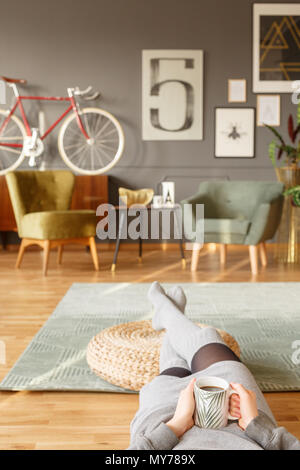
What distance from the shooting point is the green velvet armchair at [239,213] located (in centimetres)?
408

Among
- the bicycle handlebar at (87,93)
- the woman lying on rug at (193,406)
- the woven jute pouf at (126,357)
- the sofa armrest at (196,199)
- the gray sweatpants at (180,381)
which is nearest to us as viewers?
the woman lying on rug at (193,406)

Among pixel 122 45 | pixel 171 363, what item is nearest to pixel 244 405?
pixel 171 363

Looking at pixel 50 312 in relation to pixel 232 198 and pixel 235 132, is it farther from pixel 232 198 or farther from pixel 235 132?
pixel 235 132

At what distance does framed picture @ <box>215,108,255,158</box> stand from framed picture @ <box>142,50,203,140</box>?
21cm

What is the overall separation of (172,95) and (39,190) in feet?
6.01

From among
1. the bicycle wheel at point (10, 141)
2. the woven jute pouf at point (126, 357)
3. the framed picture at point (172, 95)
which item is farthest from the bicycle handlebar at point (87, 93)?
the woven jute pouf at point (126, 357)

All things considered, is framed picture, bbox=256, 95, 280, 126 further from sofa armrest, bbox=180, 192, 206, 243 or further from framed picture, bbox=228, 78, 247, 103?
sofa armrest, bbox=180, 192, 206, 243

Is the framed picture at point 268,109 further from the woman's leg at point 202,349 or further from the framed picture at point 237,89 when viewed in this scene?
the woman's leg at point 202,349

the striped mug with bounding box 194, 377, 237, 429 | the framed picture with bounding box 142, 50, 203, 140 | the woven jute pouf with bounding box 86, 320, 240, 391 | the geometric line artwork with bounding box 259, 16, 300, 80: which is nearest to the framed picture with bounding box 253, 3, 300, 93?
the geometric line artwork with bounding box 259, 16, 300, 80

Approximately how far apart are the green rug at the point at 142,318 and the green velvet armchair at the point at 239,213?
2.02ft

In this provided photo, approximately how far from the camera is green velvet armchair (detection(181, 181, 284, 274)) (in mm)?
4078

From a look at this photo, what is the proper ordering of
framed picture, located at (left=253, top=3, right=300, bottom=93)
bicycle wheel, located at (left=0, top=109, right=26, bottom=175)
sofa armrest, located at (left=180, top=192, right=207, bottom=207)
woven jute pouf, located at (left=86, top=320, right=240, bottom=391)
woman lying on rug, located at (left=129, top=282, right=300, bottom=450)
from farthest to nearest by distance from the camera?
1. bicycle wheel, located at (left=0, top=109, right=26, bottom=175)
2. framed picture, located at (left=253, top=3, right=300, bottom=93)
3. sofa armrest, located at (left=180, top=192, right=207, bottom=207)
4. woven jute pouf, located at (left=86, top=320, right=240, bottom=391)
5. woman lying on rug, located at (left=129, top=282, right=300, bottom=450)

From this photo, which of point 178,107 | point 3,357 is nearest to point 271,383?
point 3,357

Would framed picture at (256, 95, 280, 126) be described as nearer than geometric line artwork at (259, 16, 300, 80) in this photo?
No
